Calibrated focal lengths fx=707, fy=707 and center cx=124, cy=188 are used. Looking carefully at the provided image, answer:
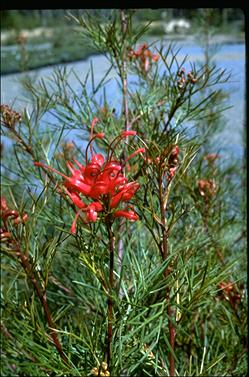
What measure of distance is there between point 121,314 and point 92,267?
0.13 feet

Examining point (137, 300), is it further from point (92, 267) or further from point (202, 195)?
point (202, 195)

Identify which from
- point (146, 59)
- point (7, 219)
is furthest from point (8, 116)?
point (146, 59)

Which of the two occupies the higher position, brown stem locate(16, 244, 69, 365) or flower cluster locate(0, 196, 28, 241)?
flower cluster locate(0, 196, 28, 241)

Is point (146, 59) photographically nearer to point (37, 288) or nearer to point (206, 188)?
point (206, 188)

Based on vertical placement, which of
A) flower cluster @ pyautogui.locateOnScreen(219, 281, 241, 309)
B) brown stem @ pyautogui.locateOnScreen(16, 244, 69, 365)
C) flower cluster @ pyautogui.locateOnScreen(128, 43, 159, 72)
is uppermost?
flower cluster @ pyautogui.locateOnScreen(128, 43, 159, 72)

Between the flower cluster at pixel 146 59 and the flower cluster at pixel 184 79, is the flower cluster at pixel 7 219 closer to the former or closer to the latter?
the flower cluster at pixel 184 79

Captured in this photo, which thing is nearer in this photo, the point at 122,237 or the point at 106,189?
the point at 106,189

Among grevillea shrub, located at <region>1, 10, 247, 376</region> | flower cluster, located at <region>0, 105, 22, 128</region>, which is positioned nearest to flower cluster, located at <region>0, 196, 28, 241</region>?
grevillea shrub, located at <region>1, 10, 247, 376</region>

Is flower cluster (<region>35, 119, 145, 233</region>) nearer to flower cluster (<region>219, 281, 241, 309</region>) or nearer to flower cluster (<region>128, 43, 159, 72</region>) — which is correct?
flower cluster (<region>219, 281, 241, 309</region>)

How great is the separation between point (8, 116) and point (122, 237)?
0.17m

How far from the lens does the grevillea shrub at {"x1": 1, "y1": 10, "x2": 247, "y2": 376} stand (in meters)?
0.44

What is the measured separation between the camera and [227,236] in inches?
34.9

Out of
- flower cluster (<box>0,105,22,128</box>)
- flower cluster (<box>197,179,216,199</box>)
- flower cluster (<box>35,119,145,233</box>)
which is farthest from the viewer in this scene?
flower cluster (<box>197,179,216,199</box>)

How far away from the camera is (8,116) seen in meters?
0.59
